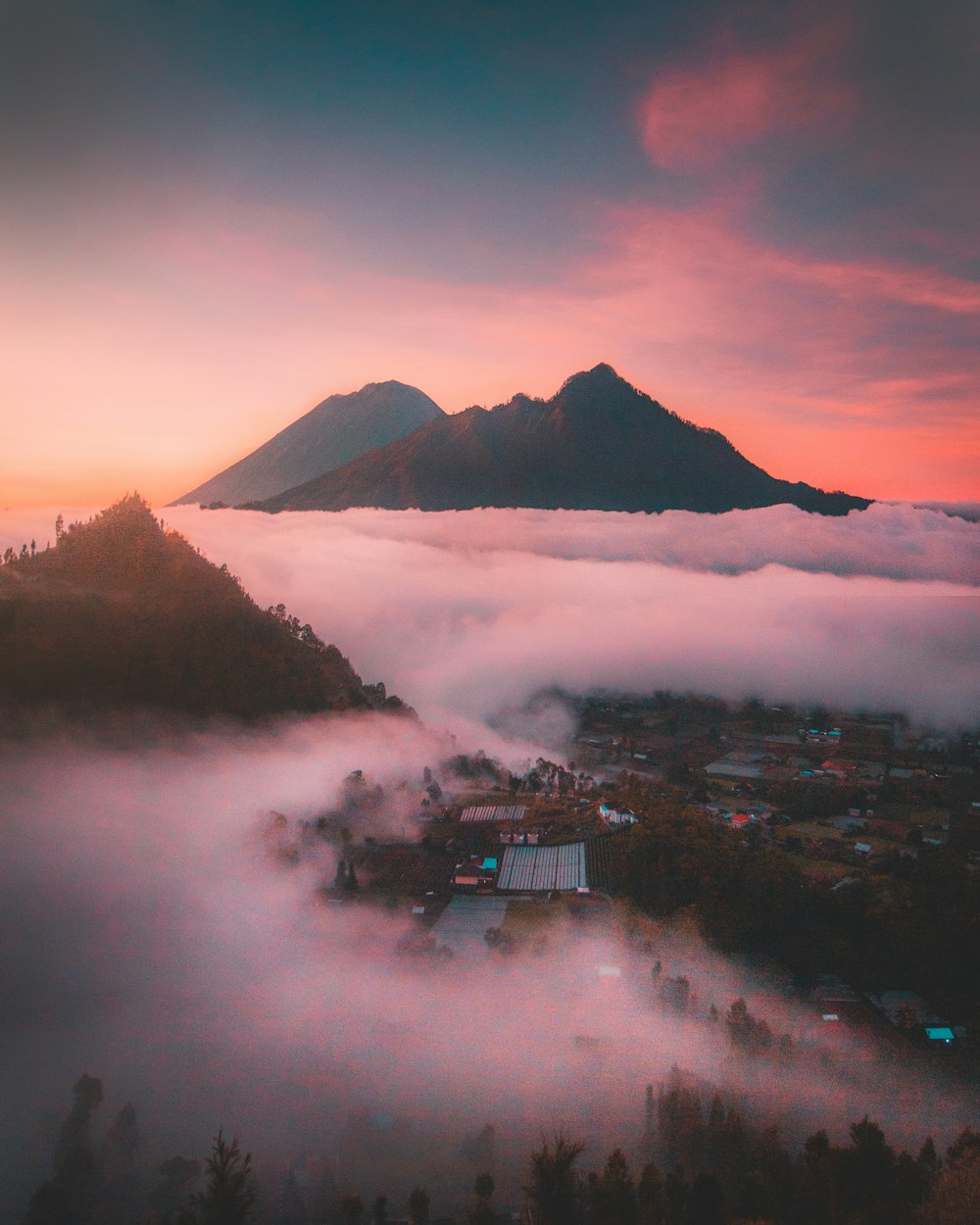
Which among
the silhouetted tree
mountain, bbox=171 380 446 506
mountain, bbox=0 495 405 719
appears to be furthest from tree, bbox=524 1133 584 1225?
mountain, bbox=171 380 446 506

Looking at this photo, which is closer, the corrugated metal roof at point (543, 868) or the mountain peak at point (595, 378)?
the corrugated metal roof at point (543, 868)

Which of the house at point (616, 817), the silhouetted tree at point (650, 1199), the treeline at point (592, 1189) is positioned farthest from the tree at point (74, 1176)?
the house at point (616, 817)

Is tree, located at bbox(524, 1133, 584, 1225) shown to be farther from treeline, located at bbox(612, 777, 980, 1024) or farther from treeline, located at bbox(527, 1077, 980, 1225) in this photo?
treeline, located at bbox(612, 777, 980, 1024)

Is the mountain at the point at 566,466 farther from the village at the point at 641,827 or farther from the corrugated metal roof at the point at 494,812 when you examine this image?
the corrugated metal roof at the point at 494,812

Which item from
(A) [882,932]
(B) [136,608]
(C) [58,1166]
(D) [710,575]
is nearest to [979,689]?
(D) [710,575]

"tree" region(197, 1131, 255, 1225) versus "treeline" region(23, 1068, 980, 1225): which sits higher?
"tree" region(197, 1131, 255, 1225)

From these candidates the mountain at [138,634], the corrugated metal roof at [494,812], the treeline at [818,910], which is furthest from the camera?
the corrugated metal roof at [494,812]

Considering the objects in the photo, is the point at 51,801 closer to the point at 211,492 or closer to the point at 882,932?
the point at 882,932
